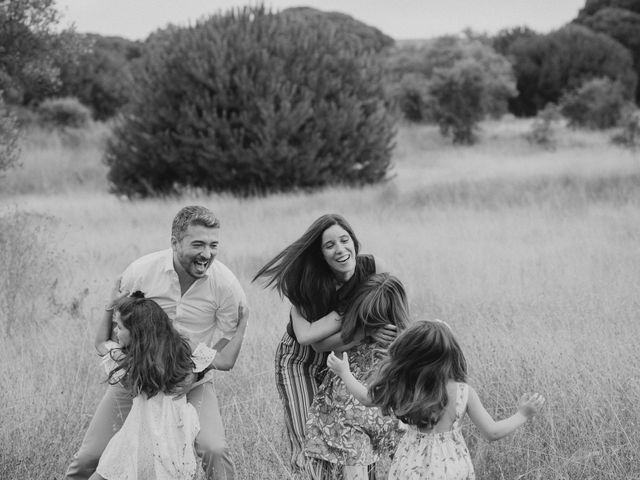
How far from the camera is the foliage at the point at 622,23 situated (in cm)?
5375

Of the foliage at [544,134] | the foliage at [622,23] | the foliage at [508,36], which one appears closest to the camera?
the foliage at [544,134]

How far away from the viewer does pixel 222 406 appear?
5383mm

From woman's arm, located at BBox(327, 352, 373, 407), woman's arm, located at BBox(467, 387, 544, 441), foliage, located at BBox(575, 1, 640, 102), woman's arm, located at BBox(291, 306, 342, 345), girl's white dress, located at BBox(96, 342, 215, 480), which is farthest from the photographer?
foliage, located at BBox(575, 1, 640, 102)

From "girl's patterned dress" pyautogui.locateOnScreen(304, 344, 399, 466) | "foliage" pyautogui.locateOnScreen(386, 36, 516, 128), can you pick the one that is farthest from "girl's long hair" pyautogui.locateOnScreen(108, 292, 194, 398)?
"foliage" pyautogui.locateOnScreen(386, 36, 516, 128)

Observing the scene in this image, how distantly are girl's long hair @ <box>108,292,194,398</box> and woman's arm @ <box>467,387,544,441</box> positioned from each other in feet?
4.62

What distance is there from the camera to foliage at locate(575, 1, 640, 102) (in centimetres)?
5375

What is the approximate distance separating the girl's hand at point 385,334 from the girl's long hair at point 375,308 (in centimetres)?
2

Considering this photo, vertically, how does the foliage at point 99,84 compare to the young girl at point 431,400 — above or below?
below

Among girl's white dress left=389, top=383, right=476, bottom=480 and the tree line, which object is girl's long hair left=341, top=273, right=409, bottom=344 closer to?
girl's white dress left=389, top=383, right=476, bottom=480

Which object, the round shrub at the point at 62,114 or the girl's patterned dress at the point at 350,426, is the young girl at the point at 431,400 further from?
the round shrub at the point at 62,114

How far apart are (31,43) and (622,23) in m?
52.6

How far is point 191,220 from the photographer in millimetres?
4027

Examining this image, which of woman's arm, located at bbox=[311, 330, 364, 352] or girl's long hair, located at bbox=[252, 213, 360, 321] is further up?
girl's long hair, located at bbox=[252, 213, 360, 321]

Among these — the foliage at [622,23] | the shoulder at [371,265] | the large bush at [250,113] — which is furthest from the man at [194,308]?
the foliage at [622,23]
